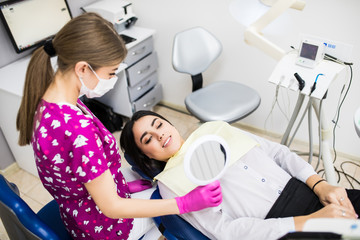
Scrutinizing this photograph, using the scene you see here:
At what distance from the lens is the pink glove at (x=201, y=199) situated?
1.05m

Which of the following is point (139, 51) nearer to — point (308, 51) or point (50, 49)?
point (308, 51)

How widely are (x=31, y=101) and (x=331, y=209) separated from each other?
112 centimetres

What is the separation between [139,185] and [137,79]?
1.28m

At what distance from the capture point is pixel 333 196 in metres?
1.14

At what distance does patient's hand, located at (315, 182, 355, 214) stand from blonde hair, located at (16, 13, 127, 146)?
3.13 feet

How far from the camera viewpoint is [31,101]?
→ 0.96 metres

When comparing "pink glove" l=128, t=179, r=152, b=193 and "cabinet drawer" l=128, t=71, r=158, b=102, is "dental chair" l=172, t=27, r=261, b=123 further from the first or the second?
"pink glove" l=128, t=179, r=152, b=193

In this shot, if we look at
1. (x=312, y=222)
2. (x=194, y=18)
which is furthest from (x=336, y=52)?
(x=312, y=222)

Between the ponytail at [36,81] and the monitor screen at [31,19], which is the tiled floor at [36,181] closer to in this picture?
the monitor screen at [31,19]

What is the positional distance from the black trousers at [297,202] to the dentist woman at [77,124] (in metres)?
0.28

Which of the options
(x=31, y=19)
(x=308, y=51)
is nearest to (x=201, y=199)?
(x=308, y=51)

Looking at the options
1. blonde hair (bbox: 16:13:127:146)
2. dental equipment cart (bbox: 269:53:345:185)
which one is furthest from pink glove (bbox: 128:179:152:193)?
dental equipment cart (bbox: 269:53:345:185)

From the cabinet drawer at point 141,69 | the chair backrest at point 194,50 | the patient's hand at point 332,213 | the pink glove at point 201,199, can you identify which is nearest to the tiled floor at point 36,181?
the cabinet drawer at point 141,69

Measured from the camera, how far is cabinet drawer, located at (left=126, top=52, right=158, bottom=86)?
238cm
